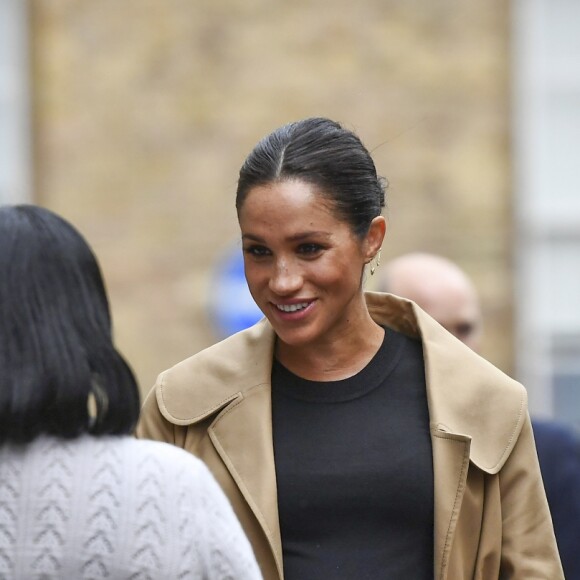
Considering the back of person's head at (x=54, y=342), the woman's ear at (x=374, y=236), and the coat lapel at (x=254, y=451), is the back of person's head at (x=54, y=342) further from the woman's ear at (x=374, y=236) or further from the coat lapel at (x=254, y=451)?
the woman's ear at (x=374, y=236)

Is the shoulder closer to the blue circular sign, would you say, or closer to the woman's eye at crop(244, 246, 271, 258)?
the woman's eye at crop(244, 246, 271, 258)

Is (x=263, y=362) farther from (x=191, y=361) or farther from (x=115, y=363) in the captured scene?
(x=115, y=363)

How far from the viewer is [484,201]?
9344 mm

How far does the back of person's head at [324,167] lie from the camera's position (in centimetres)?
361

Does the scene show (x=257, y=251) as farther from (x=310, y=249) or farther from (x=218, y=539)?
(x=218, y=539)

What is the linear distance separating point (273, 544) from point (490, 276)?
5.98 metres

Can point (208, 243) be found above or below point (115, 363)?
below

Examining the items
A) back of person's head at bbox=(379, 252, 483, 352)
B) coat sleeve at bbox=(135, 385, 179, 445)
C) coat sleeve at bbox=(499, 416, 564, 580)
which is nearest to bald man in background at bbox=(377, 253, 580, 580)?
back of person's head at bbox=(379, 252, 483, 352)

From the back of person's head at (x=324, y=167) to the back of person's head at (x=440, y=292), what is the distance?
142 centimetres

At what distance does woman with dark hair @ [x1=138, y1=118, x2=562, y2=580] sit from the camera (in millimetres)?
3514

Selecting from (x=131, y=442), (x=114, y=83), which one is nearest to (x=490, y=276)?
(x=114, y=83)

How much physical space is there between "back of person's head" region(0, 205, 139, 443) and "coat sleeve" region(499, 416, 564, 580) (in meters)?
1.23

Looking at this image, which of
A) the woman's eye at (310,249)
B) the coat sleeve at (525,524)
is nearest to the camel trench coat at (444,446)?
the coat sleeve at (525,524)

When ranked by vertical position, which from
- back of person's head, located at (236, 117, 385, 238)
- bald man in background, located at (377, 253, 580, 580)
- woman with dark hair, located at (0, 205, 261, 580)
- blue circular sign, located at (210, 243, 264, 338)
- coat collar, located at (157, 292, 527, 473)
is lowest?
blue circular sign, located at (210, 243, 264, 338)
